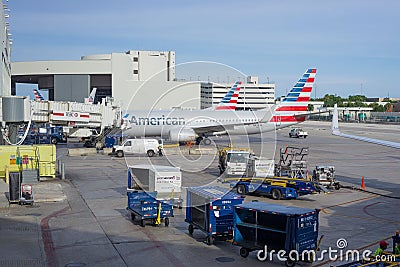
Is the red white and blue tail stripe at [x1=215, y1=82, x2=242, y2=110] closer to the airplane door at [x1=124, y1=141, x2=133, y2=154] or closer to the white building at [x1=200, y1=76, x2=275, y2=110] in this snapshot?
the white building at [x1=200, y1=76, x2=275, y2=110]

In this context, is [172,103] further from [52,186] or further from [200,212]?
[200,212]

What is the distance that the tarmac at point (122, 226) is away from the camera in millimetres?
17031

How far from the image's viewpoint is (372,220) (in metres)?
23.0

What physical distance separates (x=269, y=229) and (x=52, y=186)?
19.8 meters

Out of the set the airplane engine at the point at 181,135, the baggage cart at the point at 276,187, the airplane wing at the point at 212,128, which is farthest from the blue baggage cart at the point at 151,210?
the airplane wing at the point at 212,128

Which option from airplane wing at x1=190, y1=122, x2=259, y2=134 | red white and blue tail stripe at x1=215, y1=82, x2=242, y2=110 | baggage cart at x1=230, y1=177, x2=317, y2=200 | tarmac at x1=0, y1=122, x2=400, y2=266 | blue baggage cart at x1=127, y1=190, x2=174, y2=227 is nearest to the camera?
tarmac at x1=0, y1=122, x2=400, y2=266

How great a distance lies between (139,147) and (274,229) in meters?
35.7

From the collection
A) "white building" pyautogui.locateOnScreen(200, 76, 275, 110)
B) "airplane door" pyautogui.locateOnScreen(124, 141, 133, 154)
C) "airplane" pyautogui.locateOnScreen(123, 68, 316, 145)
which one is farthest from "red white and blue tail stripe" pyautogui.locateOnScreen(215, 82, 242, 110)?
"airplane door" pyautogui.locateOnScreen(124, 141, 133, 154)

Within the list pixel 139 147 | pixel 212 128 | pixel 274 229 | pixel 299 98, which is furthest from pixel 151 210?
pixel 299 98

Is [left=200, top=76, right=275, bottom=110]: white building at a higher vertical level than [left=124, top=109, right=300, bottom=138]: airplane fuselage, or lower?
higher

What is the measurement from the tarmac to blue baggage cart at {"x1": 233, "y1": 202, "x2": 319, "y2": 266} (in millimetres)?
610

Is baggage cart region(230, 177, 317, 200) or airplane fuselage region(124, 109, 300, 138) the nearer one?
baggage cart region(230, 177, 317, 200)

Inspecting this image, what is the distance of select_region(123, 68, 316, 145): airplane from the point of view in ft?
193

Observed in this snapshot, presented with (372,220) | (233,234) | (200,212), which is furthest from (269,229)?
(372,220)
